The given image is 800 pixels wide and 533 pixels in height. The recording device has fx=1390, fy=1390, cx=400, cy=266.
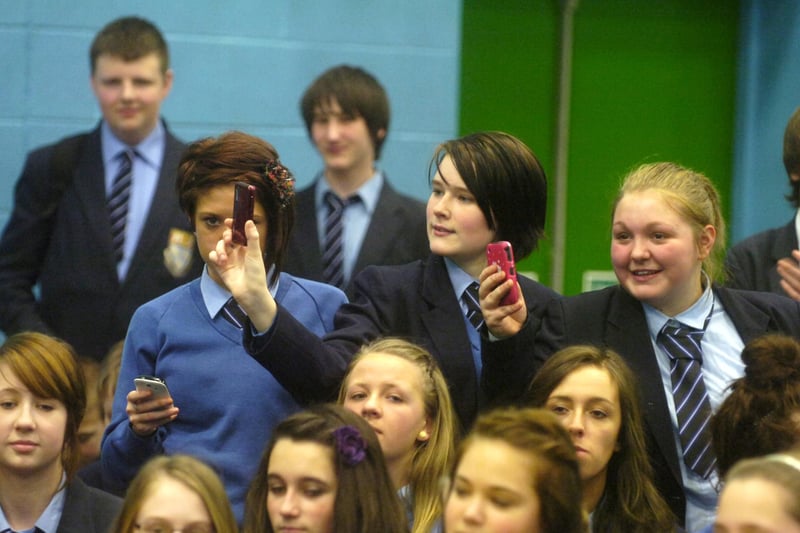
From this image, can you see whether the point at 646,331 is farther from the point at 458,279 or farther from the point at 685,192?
the point at 458,279

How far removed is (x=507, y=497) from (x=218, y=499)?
68cm

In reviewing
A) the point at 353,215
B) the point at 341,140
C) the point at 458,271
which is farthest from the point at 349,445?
the point at 341,140

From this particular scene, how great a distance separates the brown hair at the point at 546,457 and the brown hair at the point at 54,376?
3.48ft

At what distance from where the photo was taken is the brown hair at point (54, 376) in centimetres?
323

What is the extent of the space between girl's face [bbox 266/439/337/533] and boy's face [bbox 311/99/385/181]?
5.95 feet

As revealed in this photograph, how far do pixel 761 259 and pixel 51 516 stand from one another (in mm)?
2120

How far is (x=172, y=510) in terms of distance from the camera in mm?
2869

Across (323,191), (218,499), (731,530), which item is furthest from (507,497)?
(323,191)

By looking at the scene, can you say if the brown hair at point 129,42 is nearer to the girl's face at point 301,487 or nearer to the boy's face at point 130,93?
the boy's face at point 130,93

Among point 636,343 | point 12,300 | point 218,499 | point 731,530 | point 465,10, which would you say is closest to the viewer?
point 731,530

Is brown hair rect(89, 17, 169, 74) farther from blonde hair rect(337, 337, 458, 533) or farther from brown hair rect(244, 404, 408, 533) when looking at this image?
brown hair rect(244, 404, 408, 533)

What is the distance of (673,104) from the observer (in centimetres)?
621

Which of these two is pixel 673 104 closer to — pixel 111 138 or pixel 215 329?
pixel 111 138

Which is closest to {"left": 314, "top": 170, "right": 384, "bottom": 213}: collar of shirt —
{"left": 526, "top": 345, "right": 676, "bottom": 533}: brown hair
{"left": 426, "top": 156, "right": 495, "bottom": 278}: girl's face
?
{"left": 426, "top": 156, "right": 495, "bottom": 278}: girl's face
